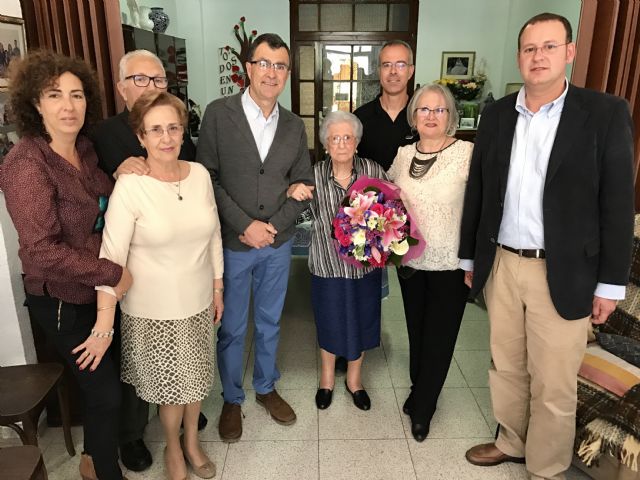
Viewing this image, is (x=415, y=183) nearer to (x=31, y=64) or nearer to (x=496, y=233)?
(x=496, y=233)

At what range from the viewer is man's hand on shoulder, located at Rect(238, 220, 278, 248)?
2113 millimetres

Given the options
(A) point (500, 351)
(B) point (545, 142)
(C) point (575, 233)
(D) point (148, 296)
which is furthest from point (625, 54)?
(D) point (148, 296)

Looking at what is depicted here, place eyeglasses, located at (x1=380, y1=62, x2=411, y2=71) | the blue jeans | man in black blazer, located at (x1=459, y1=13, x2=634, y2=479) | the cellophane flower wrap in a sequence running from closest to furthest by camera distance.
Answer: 1. man in black blazer, located at (x1=459, y1=13, x2=634, y2=479)
2. the cellophane flower wrap
3. the blue jeans
4. eyeglasses, located at (x1=380, y1=62, x2=411, y2=71)

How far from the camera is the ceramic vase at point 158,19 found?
4805mm

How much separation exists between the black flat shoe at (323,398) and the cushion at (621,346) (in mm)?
1394

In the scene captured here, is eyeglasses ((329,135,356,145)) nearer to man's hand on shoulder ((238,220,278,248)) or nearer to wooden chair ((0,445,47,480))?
A: man's hand on shoulder ((238,220,278,248))

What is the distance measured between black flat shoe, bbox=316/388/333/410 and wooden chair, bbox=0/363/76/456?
4.12ft

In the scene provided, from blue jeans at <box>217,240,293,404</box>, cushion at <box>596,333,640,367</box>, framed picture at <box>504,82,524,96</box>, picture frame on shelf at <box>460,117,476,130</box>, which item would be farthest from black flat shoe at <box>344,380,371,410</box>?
framed picture at <box>504,82,524,96</box>

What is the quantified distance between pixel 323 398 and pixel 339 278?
2.35 ft

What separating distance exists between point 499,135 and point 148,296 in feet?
4.84

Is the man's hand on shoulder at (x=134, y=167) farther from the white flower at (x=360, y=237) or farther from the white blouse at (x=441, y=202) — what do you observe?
the white blouse at (x=441, y=202)

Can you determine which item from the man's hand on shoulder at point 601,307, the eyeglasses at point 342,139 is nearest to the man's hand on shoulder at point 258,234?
the eyeglasses at point 342,139

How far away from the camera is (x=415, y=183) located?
2115mm

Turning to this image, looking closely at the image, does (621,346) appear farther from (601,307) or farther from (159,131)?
(159,131)
